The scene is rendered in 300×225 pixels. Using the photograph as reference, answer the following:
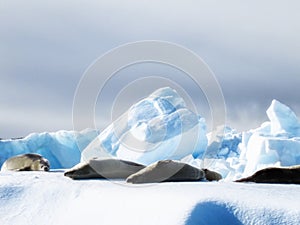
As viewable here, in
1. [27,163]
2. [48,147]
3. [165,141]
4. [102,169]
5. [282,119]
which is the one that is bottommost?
[48,147]

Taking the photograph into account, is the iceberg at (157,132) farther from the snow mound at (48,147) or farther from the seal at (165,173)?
the seal at (165,173)

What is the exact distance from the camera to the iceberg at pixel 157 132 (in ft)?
78.3

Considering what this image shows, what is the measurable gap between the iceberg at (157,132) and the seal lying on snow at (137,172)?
689 inches

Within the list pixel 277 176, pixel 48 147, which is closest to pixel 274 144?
pixel 48 147

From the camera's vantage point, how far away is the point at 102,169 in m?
5.41

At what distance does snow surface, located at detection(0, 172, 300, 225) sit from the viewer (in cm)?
310

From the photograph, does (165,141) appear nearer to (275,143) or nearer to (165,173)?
(275,143)

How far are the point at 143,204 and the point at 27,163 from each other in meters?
4.28

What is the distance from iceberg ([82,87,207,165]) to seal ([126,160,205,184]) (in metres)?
17.9

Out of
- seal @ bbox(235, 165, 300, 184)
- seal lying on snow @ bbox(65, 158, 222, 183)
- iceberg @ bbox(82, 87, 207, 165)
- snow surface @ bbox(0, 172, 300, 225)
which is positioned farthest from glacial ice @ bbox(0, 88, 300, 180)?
snow surface @ bbox(0, 172, 300, 225)

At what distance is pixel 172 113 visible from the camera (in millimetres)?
26000

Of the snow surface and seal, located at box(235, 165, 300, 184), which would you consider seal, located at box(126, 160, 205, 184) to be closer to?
the snow surface

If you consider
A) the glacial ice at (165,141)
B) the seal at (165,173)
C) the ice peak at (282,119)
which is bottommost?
the glacial ice at (165,141)

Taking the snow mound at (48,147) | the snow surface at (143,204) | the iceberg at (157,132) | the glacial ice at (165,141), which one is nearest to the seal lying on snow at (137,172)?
the snow surface at (143,204)
